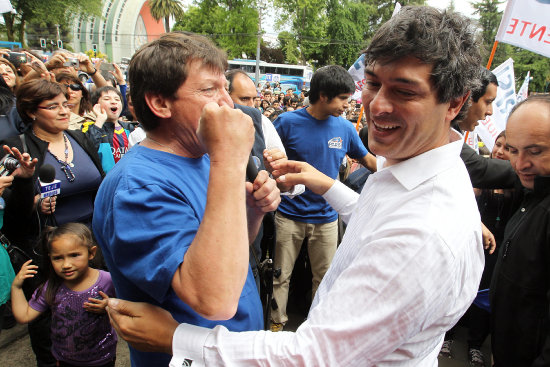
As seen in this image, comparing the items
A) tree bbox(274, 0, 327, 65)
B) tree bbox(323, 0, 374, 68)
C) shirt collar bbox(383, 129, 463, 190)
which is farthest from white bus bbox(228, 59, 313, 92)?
shirt collar bbox(383, 129, 463, 190)

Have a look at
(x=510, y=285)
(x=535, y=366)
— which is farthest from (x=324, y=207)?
(x=535, y=366)

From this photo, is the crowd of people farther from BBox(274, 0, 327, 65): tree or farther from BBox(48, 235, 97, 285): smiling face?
BBox(274, 0, 327, 65): tree

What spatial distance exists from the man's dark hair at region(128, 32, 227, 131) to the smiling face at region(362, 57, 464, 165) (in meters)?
0.59

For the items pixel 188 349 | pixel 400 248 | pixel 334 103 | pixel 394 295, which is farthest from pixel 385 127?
pixel 334 103

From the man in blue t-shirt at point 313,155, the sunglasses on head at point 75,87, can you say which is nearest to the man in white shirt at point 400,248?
the man in blue t-shirt at point 313,155

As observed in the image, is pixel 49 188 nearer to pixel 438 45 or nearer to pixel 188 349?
pixel 188 349

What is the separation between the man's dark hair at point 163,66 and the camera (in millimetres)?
1211

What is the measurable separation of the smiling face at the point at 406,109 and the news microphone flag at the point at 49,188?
7.76 ft

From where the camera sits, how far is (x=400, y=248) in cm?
94

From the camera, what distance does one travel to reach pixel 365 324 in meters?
0.93

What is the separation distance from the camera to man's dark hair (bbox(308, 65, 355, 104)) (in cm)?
330

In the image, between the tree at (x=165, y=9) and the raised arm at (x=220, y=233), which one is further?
the tree at (x=165, y=9)

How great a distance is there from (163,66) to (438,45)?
2.99 feet

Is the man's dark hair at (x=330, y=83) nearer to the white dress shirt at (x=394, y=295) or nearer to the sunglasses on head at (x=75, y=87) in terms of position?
the white dress shirt at (x=394, y=295)
